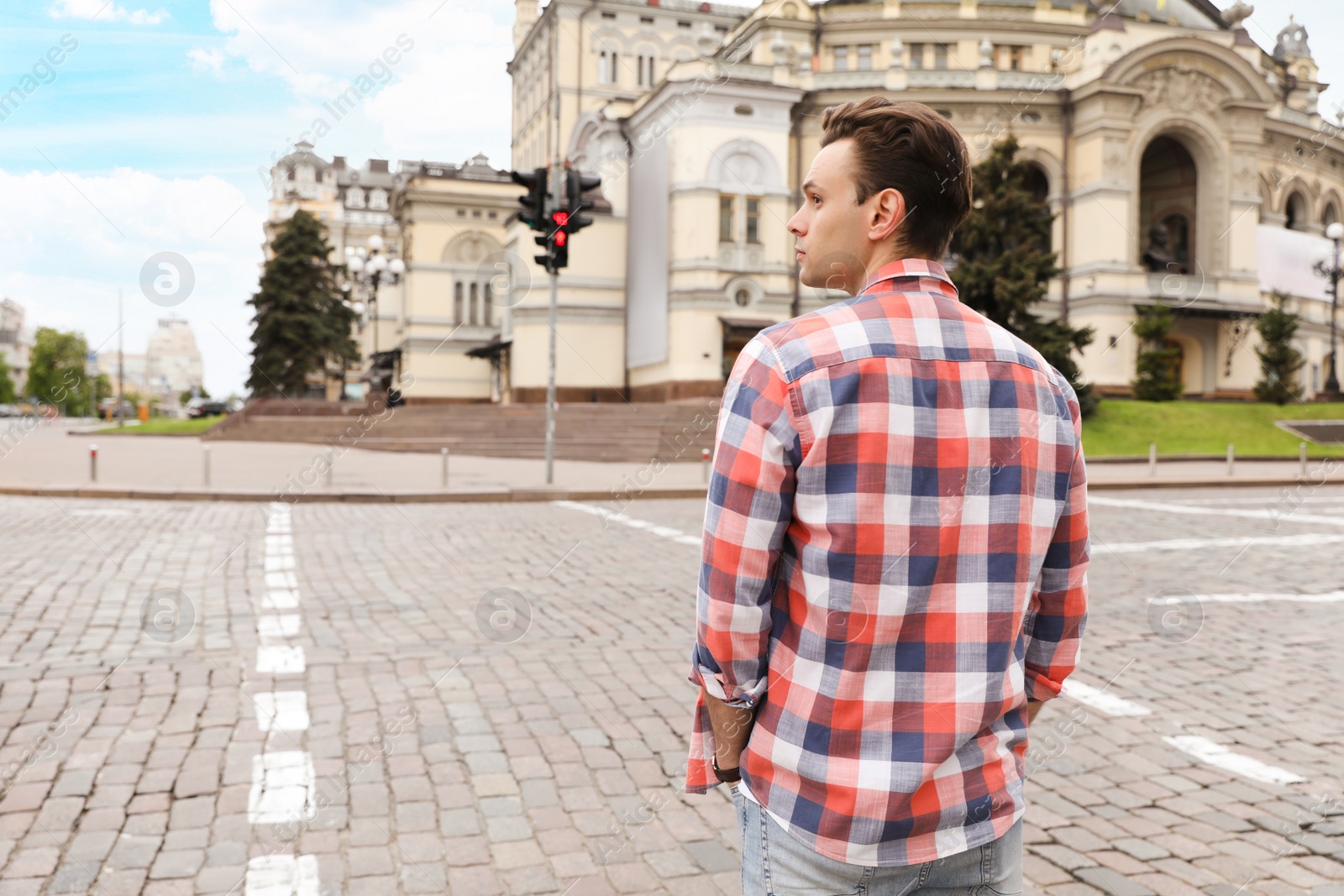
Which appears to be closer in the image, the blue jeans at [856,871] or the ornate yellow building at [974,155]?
the blue jeans at [856,871]

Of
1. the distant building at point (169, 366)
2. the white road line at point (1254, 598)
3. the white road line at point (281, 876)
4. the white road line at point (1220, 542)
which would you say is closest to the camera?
the white road line at point (281, 876)

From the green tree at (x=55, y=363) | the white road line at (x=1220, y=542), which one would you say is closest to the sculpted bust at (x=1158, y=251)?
the white road line at (x=1220, y=542)

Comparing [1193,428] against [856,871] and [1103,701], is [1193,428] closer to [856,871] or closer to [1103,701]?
[1103,701]

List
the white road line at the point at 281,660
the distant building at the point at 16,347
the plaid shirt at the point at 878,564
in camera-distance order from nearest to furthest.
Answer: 1. the plaid shirt at the point at 878,564
2. the white road line at the point at 281,660
3. the distant building at the point at 16,347

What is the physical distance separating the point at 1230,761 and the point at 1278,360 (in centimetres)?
3862

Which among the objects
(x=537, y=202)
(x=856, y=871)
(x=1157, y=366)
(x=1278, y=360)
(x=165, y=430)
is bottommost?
(x=165, y=430)

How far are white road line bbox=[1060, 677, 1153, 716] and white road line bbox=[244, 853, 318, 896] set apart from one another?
3.86 m

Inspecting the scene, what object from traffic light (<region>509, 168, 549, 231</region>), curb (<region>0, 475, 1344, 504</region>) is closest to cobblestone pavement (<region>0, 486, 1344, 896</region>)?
curb (<region>0, 475, 1344, 504</region>)

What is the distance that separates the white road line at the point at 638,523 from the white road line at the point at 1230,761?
685cm

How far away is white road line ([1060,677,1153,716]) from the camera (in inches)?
215

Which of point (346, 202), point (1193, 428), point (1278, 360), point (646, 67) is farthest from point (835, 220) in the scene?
point (346, 202)

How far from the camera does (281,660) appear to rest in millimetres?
6102

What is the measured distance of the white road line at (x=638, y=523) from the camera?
12.1 m

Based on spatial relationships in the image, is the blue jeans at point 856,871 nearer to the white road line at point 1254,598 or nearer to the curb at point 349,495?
the white road line at point 1254,598
